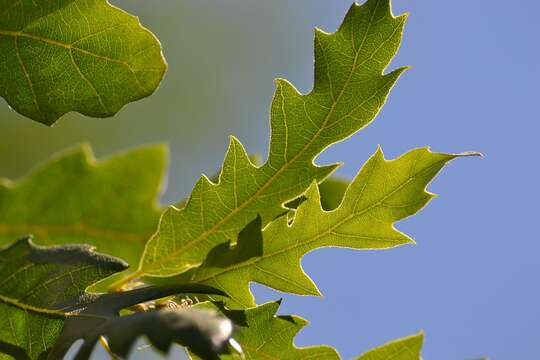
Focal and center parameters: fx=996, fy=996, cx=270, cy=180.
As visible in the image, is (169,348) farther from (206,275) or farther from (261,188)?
(261,188)

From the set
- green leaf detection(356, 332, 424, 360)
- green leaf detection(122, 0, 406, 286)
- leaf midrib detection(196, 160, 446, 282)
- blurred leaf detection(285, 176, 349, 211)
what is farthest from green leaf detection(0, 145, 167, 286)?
green leaf detection(356, 332, 424, 360)

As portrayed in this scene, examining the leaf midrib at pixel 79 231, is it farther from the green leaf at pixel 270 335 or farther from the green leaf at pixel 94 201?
the green leaf at pixel 270 335

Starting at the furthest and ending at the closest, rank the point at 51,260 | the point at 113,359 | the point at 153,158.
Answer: the point at 153,158 < the point at 113,359 < the point at 51,260

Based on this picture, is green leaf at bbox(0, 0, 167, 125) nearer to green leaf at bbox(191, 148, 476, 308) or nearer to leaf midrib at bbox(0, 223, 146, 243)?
green leaf at bbox(191, 148, 476, 308)

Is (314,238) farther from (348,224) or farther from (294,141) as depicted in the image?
(294,141)

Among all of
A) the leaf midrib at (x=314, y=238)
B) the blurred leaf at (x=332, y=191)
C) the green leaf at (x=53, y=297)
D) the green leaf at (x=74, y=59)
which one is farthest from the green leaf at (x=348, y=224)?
the blurred leaf at (x=332, y=191)

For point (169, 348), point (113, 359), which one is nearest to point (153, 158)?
point (113, 359)
